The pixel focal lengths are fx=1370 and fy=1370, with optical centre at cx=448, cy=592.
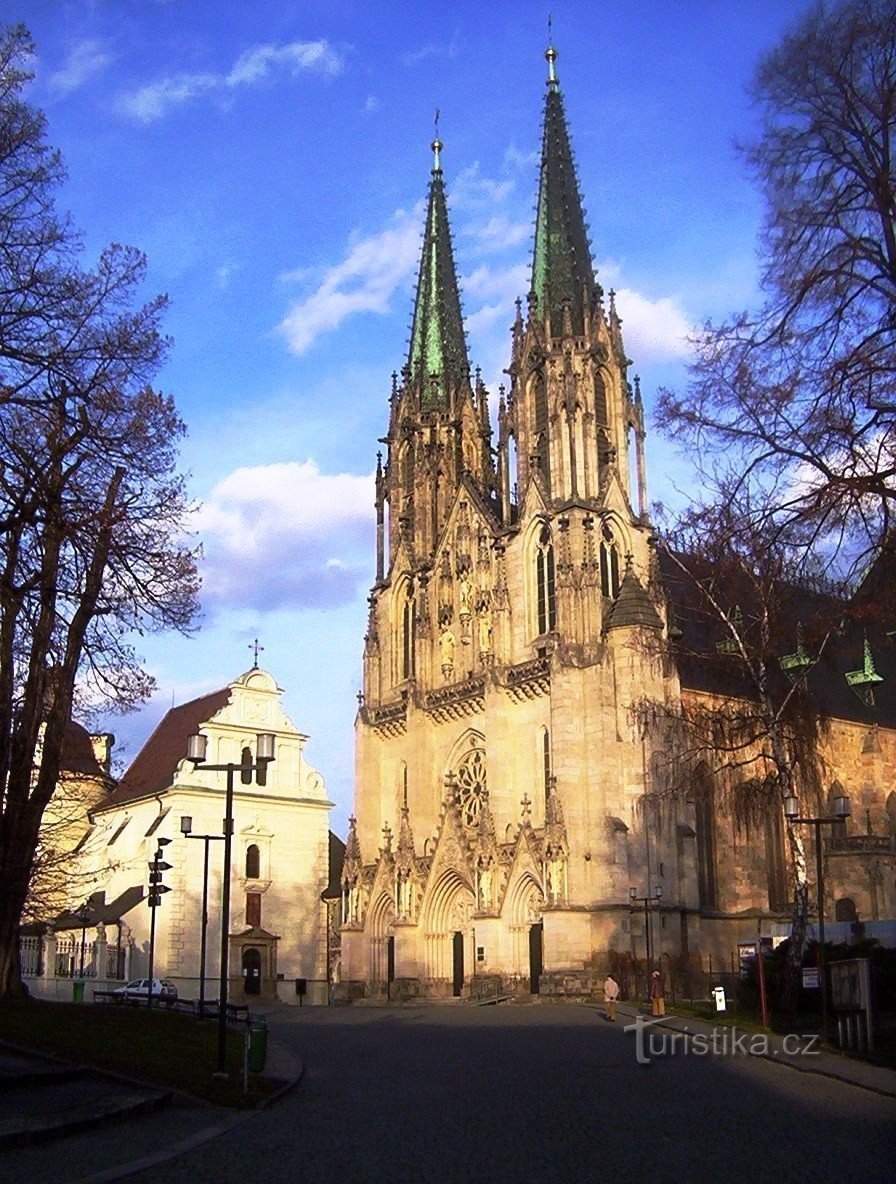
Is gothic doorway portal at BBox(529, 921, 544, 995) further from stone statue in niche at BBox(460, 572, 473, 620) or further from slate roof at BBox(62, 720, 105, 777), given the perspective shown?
slate roof at BBox(62, 720, 105, 777)

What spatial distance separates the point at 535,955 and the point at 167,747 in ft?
83.8

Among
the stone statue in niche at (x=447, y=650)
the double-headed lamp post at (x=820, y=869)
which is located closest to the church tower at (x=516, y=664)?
the stone statue in niche at (x=447, y=650)

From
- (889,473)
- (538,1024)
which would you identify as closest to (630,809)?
(538,1024)

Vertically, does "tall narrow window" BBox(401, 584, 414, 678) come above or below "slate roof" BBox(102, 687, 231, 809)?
above

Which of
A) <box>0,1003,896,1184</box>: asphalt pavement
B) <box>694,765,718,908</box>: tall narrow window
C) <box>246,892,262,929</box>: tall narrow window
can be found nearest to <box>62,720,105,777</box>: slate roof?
<box>0,1003,896,1184</box>: asphalt pavement

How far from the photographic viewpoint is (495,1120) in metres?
16.2

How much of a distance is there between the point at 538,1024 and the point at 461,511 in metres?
29.6

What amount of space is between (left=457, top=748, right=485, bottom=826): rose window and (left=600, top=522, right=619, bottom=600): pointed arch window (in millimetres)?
8791

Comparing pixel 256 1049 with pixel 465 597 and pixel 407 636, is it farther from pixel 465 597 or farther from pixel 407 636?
pixel 407 636

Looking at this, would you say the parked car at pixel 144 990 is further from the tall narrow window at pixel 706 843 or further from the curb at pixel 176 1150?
the curb at pixel 176 1150

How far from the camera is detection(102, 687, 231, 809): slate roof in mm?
64500

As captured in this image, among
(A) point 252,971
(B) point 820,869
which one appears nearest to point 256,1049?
(B) point 820,869

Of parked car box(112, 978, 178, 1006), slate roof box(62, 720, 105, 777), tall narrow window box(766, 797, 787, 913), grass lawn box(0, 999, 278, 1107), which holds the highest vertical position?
slate roof box(62, 720, 105, 777)

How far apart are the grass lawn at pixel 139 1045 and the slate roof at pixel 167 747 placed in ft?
120
